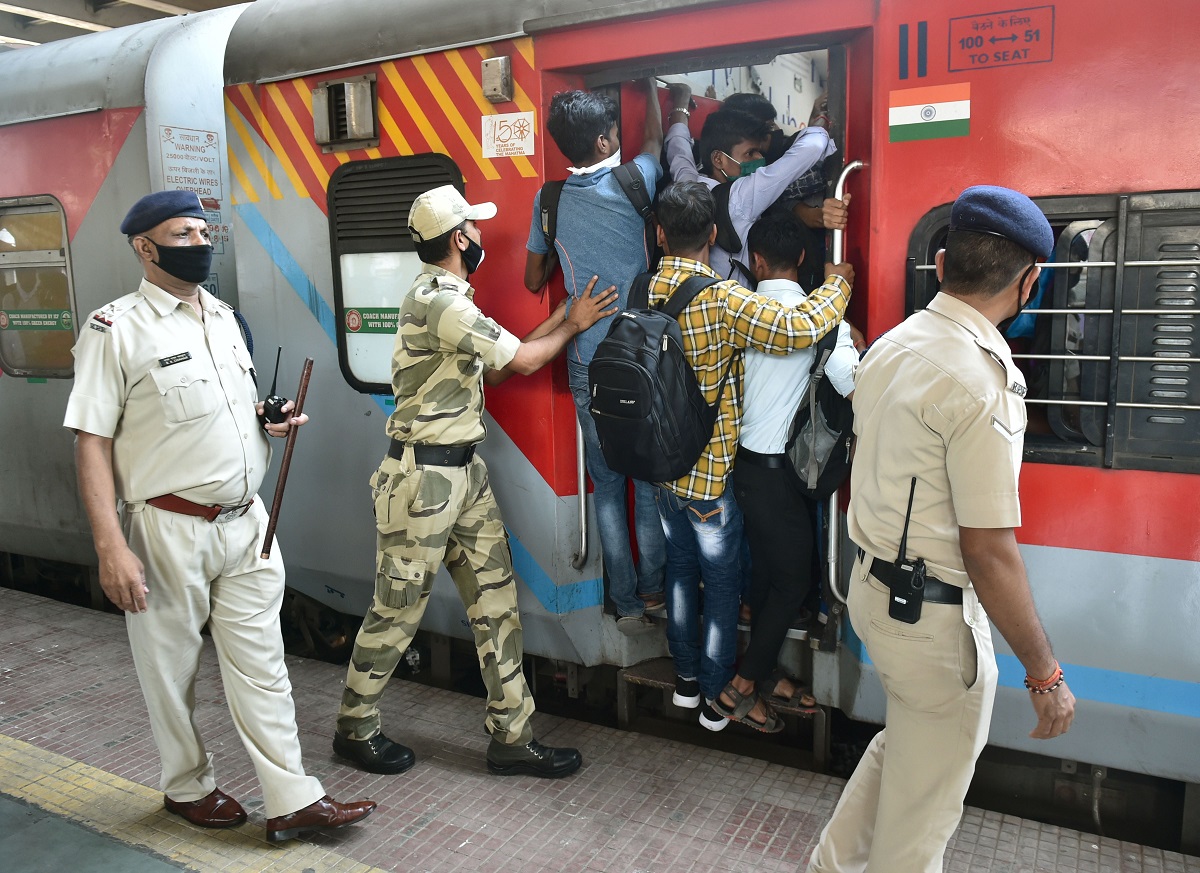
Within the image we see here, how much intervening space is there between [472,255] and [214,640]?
1559mm

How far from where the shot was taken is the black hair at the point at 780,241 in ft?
11.1

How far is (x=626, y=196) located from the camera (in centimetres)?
357

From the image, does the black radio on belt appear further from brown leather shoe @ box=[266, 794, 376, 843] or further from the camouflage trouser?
brown leather shoe @ box=[266, 794, 376, 843]

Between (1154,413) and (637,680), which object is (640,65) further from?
(637,680)

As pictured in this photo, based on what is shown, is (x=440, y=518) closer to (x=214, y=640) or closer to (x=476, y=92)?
(x=214, y=640)

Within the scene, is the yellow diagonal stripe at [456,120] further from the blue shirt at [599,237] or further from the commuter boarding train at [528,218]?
the blue shirt at [599,237]

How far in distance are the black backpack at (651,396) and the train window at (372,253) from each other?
120cm

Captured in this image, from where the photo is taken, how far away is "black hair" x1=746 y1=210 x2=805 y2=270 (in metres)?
3.40

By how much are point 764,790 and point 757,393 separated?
138cm

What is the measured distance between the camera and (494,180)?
3.90 metres

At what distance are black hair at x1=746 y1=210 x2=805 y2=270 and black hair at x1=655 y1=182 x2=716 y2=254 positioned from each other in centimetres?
18

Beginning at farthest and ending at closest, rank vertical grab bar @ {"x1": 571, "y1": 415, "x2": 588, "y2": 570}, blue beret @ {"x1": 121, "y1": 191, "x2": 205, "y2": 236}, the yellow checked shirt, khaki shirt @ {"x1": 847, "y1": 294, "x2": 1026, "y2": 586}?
vertical grab bar @ {"x1": 571, "y1": 415, "x2": 588, "y2": 570}
the yellow checked shirt
blue beret @ {"x1": 121, "y1": 191, "x2": 205, "y2": 236}
khaki shirt @ {"x1": 847, "y1": 294, "x2": 1026, "y2": 586}

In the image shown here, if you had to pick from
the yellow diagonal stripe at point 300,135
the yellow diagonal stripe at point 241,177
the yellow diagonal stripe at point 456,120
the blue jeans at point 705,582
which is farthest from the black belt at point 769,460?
the yellow diagonal stripe at point 241,177

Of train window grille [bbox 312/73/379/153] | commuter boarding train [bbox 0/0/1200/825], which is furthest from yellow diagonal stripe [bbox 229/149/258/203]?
train window grille [bbox 312/73/379/153]
